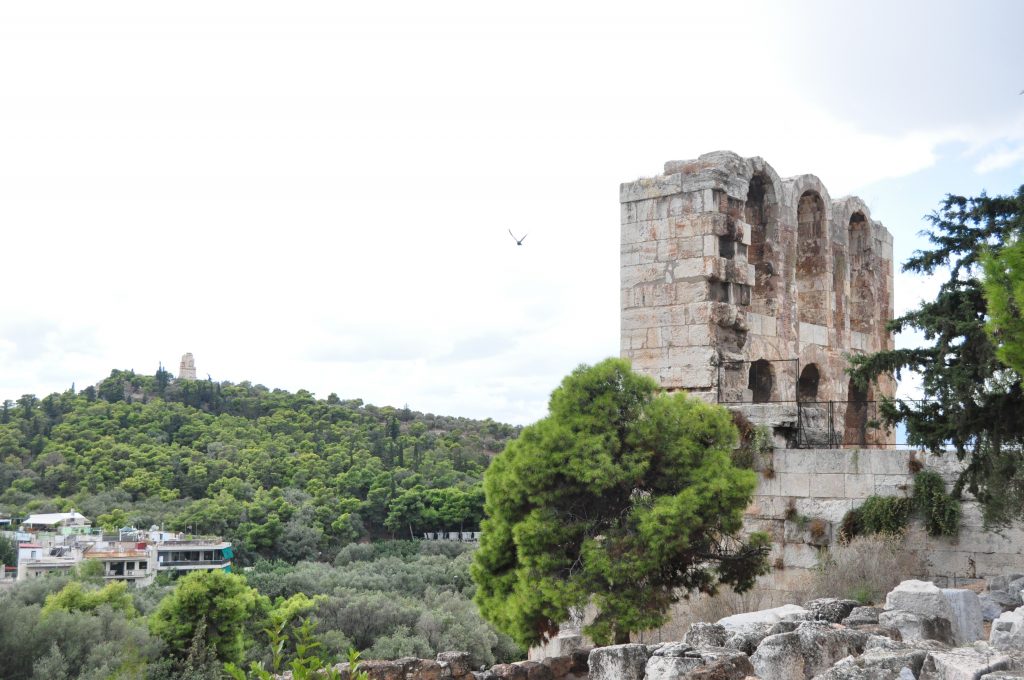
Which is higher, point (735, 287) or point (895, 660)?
point (735, 287)

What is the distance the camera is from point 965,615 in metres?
7.80

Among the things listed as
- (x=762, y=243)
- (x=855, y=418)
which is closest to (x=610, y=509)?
(x=762, y=243)

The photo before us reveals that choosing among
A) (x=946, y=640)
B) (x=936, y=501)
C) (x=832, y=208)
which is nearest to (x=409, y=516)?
(x=832, y=208)

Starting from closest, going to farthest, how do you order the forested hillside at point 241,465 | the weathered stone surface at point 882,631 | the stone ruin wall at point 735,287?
the weathered stone surface at point 882,631 → the stone ruin wall at point 735,287 → the forested hillside at point 241,465

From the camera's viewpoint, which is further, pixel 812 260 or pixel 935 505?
pixel 812 260

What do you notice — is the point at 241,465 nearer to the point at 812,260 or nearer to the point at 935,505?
the point at 812,260

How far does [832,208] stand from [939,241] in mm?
6042

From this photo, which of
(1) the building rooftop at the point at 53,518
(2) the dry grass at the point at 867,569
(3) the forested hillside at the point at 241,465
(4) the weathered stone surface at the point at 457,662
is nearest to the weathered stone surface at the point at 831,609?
(2) the dry grass at the point at 867,569

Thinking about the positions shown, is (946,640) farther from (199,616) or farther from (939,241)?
(199,616)

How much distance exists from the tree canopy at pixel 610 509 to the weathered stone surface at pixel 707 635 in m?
2.22

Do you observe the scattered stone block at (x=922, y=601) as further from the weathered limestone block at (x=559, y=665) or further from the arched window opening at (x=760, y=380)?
the arched window opening at (x=760, y=380)

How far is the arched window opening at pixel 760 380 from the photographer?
14945 mm

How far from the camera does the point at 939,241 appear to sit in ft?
35.5

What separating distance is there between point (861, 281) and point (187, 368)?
71231 mm
